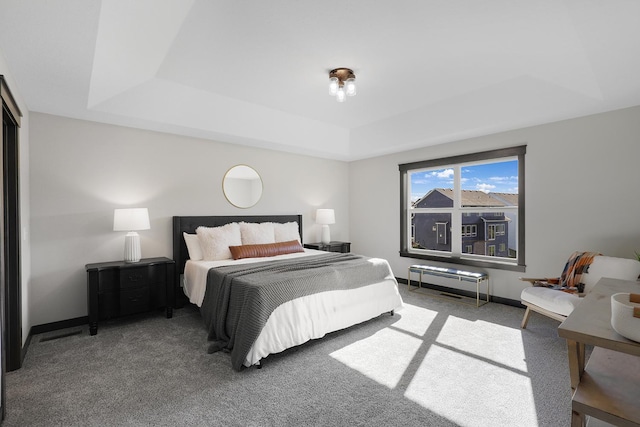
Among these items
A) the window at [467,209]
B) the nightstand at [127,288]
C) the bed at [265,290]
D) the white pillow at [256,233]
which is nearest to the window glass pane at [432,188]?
the window at [467,209]

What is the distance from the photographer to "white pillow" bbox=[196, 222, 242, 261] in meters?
3.97

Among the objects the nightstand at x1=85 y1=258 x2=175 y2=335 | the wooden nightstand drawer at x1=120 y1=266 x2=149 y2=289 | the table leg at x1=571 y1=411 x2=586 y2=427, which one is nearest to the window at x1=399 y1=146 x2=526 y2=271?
the table leg at x1=571 y1=411 x2=586 y2=427

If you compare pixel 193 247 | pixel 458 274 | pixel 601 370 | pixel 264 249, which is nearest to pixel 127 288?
pixel 193 247

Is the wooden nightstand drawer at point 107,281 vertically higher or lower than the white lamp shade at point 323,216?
lower

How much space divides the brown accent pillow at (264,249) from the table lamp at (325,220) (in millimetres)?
911

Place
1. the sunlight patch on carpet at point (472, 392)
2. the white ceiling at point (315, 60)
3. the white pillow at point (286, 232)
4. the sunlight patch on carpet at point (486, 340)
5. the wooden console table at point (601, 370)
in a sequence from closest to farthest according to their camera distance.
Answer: the wooden console table at point (601, 370), the sunlight patch on carpet at point (472, 392), the white ceiling at point (315, 60), the sunlight patch on carpet at point (486, 340), the white pillow at point (286, 232)

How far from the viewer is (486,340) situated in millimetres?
3061

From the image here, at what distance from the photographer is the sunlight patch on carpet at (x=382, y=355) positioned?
2.45m

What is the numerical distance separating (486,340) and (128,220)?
154 inches

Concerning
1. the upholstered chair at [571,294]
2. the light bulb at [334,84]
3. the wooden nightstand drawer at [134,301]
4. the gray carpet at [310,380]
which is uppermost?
the light bulb at [334,84]

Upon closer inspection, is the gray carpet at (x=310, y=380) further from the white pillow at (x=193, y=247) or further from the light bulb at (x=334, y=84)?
the light bulb at (x=334, y=84)

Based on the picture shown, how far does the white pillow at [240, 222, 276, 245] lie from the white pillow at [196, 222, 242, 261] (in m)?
0.14

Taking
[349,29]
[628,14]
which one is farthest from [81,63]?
[628,14]

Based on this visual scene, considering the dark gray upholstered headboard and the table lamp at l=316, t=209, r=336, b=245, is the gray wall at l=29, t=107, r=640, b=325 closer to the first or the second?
the dark gray upholstered headboard
